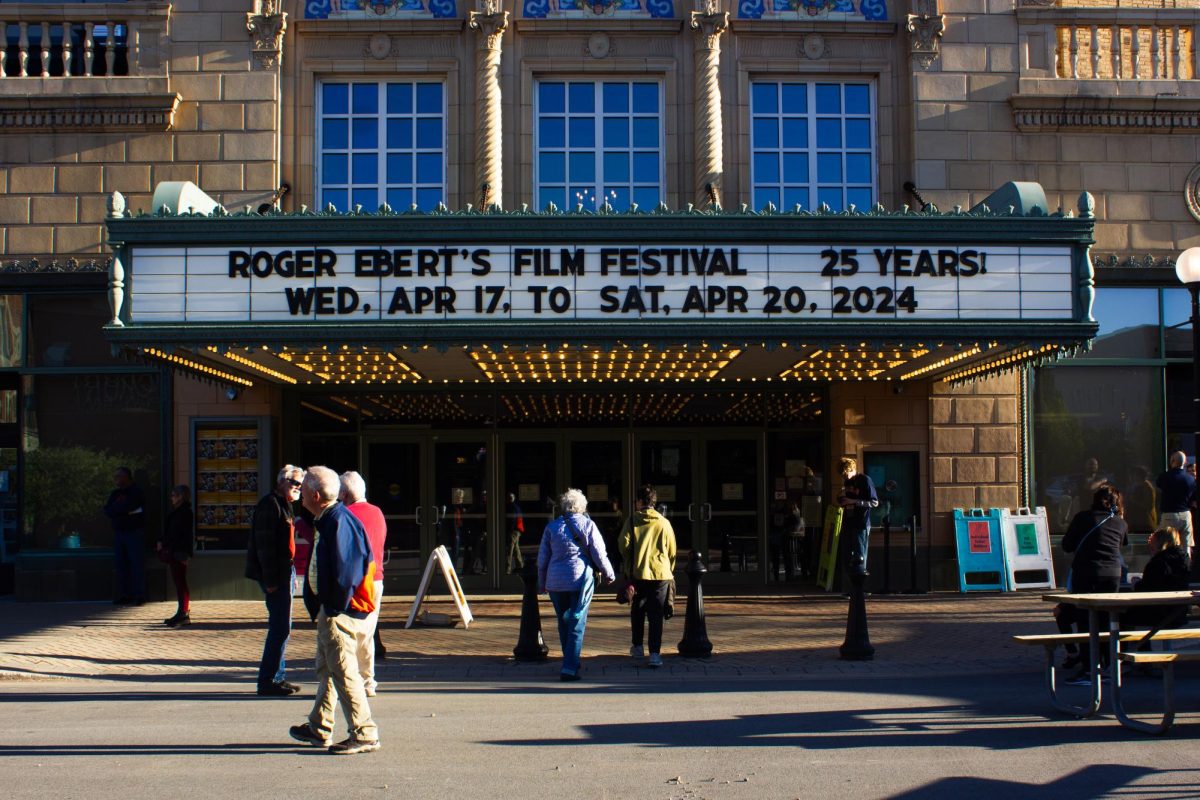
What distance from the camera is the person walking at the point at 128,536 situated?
15.0 metres

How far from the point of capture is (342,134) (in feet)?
54.0

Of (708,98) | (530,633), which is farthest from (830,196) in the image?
(530,633)

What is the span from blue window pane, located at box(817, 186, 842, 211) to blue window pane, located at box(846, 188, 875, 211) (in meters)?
0.13

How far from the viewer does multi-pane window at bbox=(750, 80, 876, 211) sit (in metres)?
16.5

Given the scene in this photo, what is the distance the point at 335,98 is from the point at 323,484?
1006 cm

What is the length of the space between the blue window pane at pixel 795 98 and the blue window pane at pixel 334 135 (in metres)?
6.10

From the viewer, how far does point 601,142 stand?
1653 centimetres

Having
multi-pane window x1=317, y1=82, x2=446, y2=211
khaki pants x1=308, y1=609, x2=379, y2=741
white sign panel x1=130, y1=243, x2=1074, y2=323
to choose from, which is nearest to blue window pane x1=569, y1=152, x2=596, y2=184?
multi-pane window x1=317, y1=82, x2=446, y2=211

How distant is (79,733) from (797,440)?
1073 centimetres

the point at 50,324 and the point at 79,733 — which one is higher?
the point at 50,324

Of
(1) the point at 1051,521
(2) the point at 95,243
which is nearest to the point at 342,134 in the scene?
(2) the point at 95,243

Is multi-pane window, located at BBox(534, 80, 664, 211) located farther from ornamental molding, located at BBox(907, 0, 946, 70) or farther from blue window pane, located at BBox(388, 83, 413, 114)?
ornamental molding, located at BBox(907, 0, 946, 70)

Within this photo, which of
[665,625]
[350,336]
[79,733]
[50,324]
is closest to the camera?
[79,733]

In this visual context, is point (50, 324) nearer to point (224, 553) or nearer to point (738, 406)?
point (224, 553)
